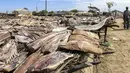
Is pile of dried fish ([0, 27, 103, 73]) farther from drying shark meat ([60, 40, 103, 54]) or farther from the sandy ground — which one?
the sandy ground

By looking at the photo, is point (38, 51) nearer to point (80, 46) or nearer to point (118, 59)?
point (80, 46)

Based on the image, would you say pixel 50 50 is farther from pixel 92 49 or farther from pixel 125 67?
pixel 125 67

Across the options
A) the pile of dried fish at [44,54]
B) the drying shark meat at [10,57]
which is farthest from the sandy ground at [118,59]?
the drying shark meat at [10,57]

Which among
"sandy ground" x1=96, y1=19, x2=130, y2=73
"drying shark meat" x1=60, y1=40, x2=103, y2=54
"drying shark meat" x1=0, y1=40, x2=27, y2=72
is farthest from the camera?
"sandy ground" x1=96, y1=19, x2=130, y2=73

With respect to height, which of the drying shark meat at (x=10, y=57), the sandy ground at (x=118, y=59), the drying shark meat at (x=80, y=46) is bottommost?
the sandy ground at (x=118, y=59)

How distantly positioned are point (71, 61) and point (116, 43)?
523 inches

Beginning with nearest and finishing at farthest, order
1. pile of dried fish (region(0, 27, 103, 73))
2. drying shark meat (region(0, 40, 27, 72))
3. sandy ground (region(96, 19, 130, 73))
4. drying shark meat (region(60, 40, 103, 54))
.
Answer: pile of dried fish (region(0, 27, 103, 73)) < drying shark meat (region(0, 40, 27, 72)) < drying shark meat (region(60, 40, 103, 54)) < sandy ground (region(96, 19, 130, 73))

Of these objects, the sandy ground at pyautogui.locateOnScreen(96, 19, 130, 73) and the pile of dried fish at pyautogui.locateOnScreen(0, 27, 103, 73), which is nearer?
the pile of dried fish at pyautogui.locateOnScreen(0, 27, 103, 73)

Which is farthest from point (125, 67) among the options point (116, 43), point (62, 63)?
point (62, 63)

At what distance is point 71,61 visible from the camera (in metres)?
5.06

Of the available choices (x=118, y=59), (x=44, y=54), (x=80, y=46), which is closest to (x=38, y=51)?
(x=44, y=54)

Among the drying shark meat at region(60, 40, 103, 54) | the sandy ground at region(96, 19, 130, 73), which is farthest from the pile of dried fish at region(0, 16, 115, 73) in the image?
the sandy ground at region(96, 19, 130, 73)

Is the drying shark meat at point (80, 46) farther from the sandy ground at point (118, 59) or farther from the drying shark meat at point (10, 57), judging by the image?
the sandy ground at point (118, 59)

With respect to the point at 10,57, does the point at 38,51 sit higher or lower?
higher
